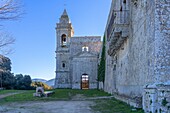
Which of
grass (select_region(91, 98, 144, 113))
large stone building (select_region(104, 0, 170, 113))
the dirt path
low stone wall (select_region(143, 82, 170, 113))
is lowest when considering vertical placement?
the dirt path

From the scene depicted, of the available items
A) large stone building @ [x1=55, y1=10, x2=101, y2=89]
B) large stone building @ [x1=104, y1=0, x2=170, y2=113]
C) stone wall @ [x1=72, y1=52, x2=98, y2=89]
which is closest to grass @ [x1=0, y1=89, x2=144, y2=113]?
large stone building @ [x1=104, y1=0, x2=170, y2=113]

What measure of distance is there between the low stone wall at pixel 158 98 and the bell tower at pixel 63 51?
38.3 meters

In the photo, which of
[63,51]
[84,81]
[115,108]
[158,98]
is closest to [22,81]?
[63,51]

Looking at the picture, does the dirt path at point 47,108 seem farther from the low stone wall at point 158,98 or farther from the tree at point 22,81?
the tree at point 22,81

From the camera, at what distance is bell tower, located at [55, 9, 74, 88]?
4691cm

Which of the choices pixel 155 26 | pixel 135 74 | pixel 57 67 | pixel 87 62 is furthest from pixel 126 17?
pixel 57 67

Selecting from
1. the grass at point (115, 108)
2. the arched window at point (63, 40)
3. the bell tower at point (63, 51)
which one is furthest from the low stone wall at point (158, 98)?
the arched window at point (63, 40)

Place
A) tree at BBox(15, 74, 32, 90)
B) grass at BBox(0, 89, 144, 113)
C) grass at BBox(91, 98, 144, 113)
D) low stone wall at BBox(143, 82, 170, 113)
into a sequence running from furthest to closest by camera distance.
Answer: tree at BBox(15, 74, 32, 90), grass at BBox(0, 89, 144, 113), grass at BBox(91, 98, 144, 113), low stone wall at BBox(143, 82, 170, 113)

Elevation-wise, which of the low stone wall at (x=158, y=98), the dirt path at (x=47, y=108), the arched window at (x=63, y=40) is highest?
the arched window at (x=63, y=40)

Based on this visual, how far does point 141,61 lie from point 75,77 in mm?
34314

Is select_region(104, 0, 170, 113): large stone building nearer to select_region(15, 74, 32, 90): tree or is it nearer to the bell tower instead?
select_region(15, 74, 32, 90): tree

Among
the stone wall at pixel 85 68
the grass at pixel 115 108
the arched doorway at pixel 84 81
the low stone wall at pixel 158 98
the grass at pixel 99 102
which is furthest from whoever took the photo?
the arched doorway at pixel 84 81

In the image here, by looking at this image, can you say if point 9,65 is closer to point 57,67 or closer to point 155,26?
point 57,67

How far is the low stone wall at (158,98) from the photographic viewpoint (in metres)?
7.66
